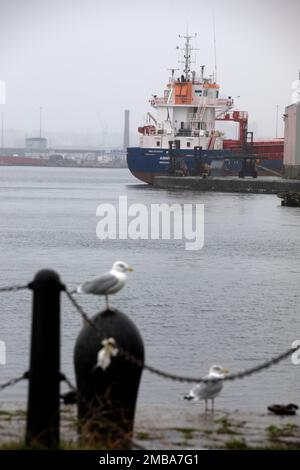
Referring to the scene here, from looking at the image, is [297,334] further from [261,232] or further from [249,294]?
[261,232]

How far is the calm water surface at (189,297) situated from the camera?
38.3ft

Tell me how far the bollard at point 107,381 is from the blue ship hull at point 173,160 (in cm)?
6858

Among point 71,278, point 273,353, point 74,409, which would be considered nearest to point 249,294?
point 71,278

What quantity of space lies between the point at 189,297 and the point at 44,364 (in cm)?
1407

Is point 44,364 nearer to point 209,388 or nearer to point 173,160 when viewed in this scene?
point 209,388

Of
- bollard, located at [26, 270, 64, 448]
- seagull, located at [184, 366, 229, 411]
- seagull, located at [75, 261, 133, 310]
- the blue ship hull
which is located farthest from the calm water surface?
the blue ship hull

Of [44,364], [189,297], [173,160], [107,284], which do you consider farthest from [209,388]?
[173,160]

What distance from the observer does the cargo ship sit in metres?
76.1

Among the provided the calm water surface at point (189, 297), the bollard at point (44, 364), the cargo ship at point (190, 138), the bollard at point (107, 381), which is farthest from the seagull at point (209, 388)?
the cargo ship at point (190, 138)

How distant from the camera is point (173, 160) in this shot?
75000 millimetres

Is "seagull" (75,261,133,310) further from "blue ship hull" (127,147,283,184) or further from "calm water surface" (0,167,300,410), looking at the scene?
"blue ship hull" (127,147,283,184)

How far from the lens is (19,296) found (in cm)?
1878
